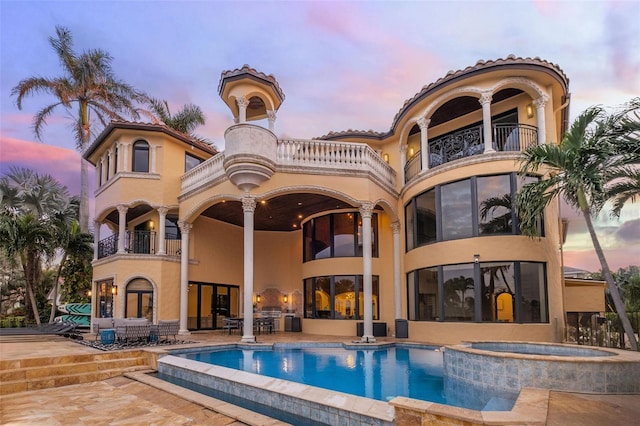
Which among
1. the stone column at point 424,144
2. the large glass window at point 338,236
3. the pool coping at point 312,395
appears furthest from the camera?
the large glass window at point 338,236

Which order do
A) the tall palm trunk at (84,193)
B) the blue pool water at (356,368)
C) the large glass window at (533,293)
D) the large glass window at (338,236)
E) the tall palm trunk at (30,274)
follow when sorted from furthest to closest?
1. the tall palm trunk at (84,193)
2. the tall palm trunk at (30,274)
3. the large glass window at (338,236)
4. the large glass window at (533,293)
5. the blue pool water at (356,368)

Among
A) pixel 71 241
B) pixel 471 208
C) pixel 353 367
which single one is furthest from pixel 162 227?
pixel 471 208

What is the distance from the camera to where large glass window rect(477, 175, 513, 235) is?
13461mm

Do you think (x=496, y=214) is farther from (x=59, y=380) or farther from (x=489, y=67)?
(x=59, y=380)

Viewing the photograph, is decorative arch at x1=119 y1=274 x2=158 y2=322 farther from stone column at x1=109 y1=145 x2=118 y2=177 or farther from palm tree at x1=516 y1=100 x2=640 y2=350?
palm tree at x1=516 y1=100 x2=640 y2=350

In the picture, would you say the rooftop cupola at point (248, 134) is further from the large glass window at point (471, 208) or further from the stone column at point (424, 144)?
the large glass window at point (471, 208)

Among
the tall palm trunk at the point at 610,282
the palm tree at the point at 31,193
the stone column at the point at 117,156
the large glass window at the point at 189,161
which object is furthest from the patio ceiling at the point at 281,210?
the palm tree at the point at 31,193

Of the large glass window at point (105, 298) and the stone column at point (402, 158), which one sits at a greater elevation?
the stone column at point (402, 158)

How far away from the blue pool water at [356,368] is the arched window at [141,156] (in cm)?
1015

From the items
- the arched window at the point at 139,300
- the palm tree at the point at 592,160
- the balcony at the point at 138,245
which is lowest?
the arched window at the point at 139,300

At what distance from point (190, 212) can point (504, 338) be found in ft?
41.5

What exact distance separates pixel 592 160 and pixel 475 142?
5041 mm

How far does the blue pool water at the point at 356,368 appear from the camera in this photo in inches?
309

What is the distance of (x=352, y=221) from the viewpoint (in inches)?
718
